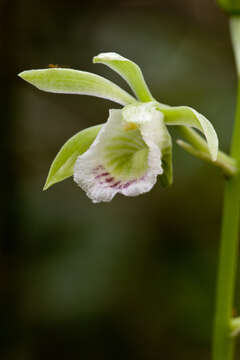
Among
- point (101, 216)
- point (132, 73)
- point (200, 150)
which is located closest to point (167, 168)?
point (200, 150)

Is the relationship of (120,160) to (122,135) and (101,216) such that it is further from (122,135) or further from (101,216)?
(101,216)

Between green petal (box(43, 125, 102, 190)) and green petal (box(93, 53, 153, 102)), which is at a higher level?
green petal (box(93, 53, 153, 102))

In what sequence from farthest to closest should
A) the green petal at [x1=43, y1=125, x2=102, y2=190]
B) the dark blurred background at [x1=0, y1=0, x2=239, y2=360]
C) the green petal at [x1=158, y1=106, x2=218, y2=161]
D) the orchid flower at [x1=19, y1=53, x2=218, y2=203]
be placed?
the dark blurred background at [x1=0, y1=0, x2=239, y2=360] < the green petal at [x1=43, y1=125, x2=102, y2=190] < the orchid flower at [x1=19, y1=53, x2=218, y2=203] < the green petal at [x1=158, y1=106, x2=218, y2=161]

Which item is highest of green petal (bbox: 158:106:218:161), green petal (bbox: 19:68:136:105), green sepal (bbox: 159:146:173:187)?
green petal (bbox: 19:68:136:105)

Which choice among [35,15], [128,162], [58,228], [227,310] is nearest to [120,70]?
[128,162]

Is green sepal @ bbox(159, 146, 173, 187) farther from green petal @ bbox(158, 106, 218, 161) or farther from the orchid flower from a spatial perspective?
green petal @ bbox(158, 106, 218, 161)

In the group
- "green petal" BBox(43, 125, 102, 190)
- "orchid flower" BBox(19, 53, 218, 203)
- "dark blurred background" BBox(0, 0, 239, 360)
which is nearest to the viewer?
"orchid flower" BBox(19, 53, 218, 203)

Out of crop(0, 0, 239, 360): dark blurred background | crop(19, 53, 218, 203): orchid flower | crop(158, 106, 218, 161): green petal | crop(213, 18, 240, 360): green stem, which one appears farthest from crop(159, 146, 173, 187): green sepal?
crop(0, 0, 239, 360): dark blurred background
